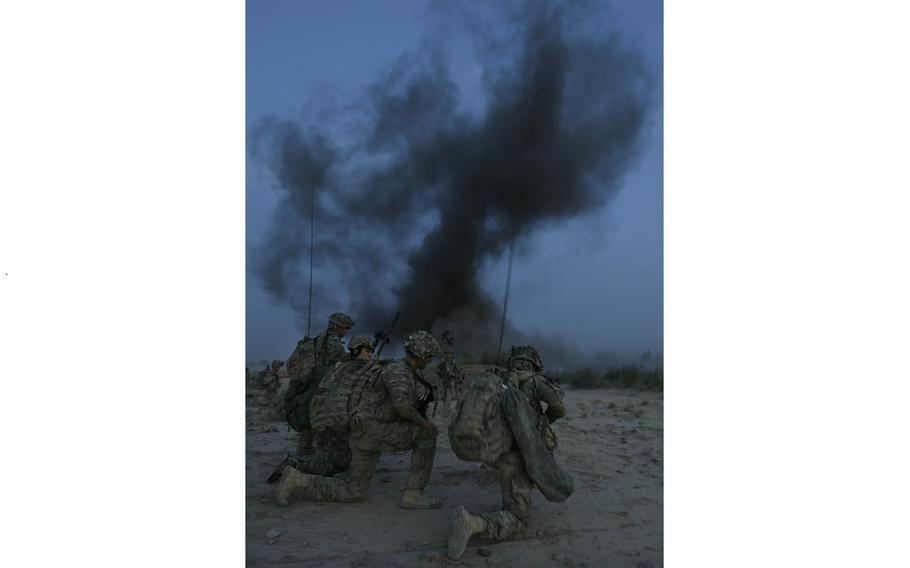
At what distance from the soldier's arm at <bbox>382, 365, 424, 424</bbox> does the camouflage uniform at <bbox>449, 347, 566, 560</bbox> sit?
80 cm

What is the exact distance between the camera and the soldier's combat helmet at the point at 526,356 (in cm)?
533

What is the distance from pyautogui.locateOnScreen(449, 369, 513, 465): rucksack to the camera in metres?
4.05

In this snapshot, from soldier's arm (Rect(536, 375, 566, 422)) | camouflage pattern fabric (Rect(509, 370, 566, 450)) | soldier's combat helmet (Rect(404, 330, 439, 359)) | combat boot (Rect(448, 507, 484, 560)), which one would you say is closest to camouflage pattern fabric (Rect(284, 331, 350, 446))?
soldier's combat helmet (Rect(404, 330, 439, 359))

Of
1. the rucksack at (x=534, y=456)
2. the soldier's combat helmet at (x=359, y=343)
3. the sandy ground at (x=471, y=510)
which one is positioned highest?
the soldier's combat helmet at (x=359, y=343)

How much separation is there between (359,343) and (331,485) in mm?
1277

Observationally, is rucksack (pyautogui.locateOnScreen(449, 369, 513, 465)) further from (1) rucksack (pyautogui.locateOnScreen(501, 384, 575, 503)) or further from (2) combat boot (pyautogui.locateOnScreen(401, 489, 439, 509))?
(2) combat boot (pyautogui.locateOnScreen(401, 489, 439, 509))

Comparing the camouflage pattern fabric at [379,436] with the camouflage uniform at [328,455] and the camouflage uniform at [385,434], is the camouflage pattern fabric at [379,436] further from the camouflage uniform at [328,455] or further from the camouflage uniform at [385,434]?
the camouflage uniform at [328,455]

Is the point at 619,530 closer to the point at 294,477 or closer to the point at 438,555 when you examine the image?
the point at 438,555


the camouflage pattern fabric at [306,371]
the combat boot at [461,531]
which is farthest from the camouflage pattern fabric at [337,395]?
the combat boot at [461,531]

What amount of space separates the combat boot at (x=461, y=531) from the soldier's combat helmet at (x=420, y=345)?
1379 mm

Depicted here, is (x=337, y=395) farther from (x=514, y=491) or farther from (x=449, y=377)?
(x=449, y=377)

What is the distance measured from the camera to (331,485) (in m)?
4.91

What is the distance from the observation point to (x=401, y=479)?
5871 millimetres
